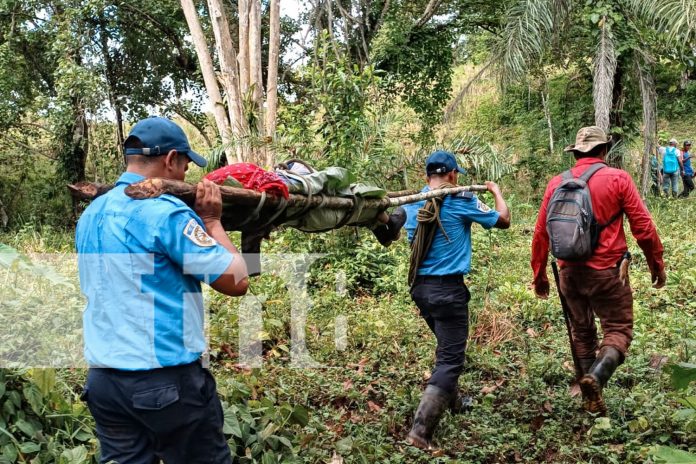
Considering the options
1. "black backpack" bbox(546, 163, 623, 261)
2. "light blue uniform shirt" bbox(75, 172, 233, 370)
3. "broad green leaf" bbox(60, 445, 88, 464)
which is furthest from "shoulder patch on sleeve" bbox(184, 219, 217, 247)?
"black backpack" bbox(546, 163, 623, 261)

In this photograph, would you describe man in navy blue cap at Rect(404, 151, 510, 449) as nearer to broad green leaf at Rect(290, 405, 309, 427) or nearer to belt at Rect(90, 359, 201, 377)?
broad green leaf at Rect(290, 405, 309, 427)

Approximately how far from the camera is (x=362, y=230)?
8.51 metres

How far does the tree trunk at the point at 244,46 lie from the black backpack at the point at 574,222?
6444mm

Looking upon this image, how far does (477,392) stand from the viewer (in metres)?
5.22

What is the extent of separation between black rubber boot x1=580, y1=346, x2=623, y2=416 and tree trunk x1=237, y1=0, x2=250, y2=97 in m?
7.01

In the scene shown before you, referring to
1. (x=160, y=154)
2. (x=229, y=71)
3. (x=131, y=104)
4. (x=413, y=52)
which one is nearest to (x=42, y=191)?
(x=131, y=104)

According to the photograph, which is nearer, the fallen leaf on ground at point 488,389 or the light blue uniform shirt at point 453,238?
the light blue uniform shirt at point 453,238

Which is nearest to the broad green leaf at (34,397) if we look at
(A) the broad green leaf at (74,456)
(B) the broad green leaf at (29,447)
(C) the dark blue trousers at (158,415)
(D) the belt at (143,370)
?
(B) the broad green leaf at (29,447)

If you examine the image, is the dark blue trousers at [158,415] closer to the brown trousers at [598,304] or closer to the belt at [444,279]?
the belt at [444,279]

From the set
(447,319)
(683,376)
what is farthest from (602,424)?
(683,376)

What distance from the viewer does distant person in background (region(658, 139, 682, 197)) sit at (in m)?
13.4

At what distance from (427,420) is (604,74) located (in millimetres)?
7491

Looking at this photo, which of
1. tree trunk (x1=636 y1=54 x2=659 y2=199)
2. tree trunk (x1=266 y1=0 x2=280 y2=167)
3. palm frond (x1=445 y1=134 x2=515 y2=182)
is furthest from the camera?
tree trunk (x1=636 y1=54 x2=659 y2=199)

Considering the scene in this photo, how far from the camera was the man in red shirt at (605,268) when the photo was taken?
14.1 feet
